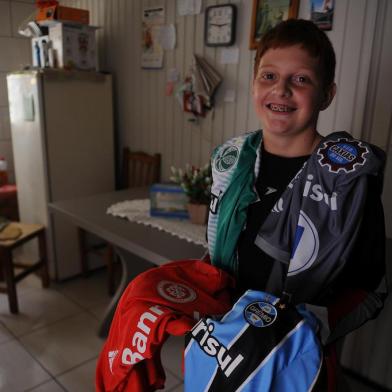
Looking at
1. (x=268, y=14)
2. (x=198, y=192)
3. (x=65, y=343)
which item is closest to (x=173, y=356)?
(x=65, y=343)

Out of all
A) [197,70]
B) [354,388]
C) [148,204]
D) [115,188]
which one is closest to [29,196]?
[115,188]

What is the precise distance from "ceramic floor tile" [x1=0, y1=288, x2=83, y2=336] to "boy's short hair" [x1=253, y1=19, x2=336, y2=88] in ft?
7.10

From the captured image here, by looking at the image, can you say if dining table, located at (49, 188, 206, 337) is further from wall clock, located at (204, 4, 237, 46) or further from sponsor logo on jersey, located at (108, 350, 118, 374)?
wall clock, located at (204, 4, 237, 46)

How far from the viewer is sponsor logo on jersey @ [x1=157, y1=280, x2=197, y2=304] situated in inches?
34.1

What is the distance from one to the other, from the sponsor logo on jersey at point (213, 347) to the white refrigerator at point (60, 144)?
2182 millimetres

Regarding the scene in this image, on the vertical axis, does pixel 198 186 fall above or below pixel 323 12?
below

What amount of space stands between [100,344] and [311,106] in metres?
1.84

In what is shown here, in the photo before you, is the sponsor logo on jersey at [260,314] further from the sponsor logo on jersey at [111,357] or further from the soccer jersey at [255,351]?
the sponsor logo on jersey at [111,357]

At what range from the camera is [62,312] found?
99.7 inches

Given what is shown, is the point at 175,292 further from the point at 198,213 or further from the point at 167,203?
the point at 167,203

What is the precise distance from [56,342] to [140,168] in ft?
4.37

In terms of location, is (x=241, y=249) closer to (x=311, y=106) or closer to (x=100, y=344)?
(x=311, y=106)

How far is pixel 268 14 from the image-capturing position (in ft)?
6.51

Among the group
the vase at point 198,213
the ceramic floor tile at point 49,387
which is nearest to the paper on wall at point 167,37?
the vase at point 198,213
